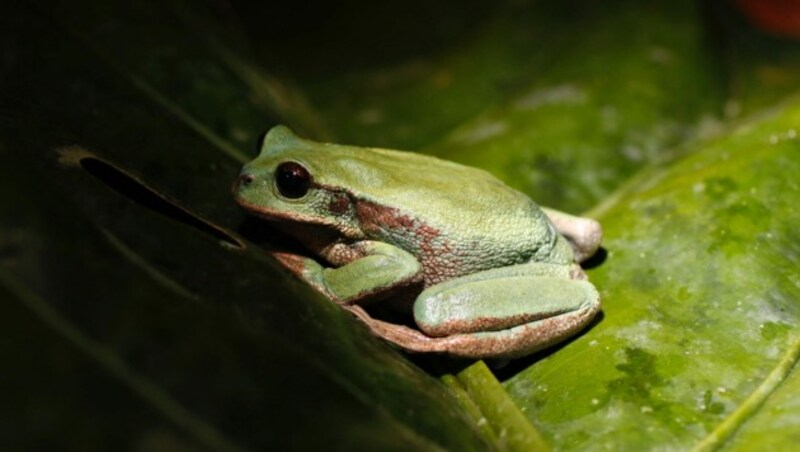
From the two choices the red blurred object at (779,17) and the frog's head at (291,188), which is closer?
the frog's head at (291,188)

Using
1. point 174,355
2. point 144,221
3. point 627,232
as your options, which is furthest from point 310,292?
point 627,232

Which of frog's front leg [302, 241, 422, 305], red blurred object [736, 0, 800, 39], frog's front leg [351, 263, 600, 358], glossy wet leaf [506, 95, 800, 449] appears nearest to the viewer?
glossy wet leaf [506, 95, 800, 449]

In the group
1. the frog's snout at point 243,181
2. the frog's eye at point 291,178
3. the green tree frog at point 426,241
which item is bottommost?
the green tree frog at point 426,241

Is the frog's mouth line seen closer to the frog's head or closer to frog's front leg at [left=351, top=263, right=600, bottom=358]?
the frog's head

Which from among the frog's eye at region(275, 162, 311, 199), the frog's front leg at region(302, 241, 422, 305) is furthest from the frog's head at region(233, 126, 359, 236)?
the frog's front leg at region(302, 241, 422, 305)

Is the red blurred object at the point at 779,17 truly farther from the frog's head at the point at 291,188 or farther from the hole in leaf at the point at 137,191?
the hole in leaf at the point at 137,191

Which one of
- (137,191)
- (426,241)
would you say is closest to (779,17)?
(426,241)

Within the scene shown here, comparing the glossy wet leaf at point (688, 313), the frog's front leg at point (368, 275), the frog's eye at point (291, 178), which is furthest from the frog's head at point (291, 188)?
the glossy wet leaf at point (688, 313)
